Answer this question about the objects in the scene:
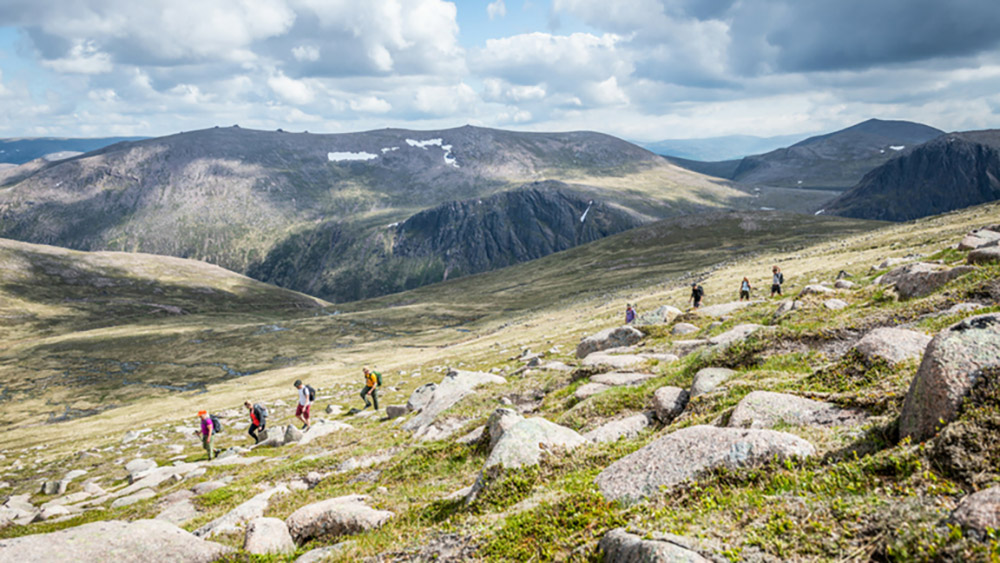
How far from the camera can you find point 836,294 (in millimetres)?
27625

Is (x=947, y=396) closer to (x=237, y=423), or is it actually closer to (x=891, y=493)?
(x=891, y=493)

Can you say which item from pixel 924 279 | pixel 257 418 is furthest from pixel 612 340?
pixel 257 418

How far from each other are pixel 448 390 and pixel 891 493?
24.8 m

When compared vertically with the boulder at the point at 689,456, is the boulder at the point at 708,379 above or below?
below

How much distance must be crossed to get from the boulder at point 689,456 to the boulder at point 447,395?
52.0 feet

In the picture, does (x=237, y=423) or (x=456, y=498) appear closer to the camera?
(x=456, y=498)

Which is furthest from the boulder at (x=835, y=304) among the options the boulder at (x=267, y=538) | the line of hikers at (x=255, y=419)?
the line of hikers at (x=255, y=419)

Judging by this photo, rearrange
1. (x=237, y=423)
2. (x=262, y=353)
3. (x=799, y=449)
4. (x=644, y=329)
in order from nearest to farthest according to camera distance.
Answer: (x=799, y=449) → (x=644, y=329) → (x=237, y=423) → (x=262, y=353)

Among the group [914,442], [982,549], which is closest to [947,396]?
[914,442]

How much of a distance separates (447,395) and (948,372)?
2384cm

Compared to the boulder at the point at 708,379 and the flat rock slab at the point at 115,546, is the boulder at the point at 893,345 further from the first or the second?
the flat rock slab at the point at 115,546

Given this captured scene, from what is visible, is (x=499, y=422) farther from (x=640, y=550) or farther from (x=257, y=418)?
(x=257, y=418)

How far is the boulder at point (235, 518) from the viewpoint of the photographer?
46.3ft

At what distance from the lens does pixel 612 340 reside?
3359 centimetres
